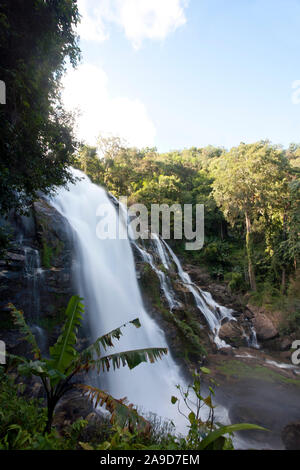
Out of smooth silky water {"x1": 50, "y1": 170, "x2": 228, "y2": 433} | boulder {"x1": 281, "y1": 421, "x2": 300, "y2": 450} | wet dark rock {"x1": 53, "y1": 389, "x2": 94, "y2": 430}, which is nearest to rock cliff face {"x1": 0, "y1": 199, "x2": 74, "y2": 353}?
smooth silky water {"x1": 50, "y1": 170, "x2": 228, "y2": 433}

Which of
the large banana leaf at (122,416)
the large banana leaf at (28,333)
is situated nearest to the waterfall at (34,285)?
the large banana leaf at (28,333)

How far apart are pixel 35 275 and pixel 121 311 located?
4.00 m

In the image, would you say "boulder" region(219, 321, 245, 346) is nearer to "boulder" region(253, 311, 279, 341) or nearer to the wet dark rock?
"boulder" region(253, 311, 279, 341)

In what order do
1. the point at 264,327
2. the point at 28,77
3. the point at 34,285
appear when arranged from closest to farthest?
the point at 28,77 → the point at 34,285 → the point at 264,327

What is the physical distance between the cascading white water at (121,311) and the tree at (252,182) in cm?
898

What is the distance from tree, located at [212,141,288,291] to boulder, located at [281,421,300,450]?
35.1 ft

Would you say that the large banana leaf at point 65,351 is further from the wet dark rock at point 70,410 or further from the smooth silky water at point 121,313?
the smooth silky water at point 121,313

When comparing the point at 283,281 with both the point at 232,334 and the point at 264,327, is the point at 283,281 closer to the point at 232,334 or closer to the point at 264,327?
the point at 264,327

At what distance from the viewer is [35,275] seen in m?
7.57

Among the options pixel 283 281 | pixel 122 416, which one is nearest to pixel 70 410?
pixel 122 416

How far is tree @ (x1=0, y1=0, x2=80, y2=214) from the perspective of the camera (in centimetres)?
520

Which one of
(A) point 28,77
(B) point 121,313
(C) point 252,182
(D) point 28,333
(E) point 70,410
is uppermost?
(C) point 252,182

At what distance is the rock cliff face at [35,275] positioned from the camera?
22.1 feet

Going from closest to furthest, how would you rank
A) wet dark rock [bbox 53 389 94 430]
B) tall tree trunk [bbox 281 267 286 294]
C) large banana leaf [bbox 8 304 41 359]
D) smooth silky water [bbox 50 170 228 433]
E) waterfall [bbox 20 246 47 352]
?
1. large banana leaf [bbox 8 304 41 359]
2. wet dark rock [bbox 53 389 94 430]
3. waterfall [bbox 20 246 47 352]
4. smooth silky water [bbox 50 170 228 433]
5. tall tree trunk [bbox 281 267 286 294]
